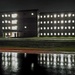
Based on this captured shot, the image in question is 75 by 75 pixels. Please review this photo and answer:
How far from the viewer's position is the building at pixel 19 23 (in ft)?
219

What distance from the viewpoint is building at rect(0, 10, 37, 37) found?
66750mm

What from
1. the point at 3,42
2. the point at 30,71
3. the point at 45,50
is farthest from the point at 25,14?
the point at 30,71

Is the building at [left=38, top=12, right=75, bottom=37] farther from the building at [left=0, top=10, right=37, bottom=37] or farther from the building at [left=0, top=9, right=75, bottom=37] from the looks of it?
the building at [left=0, top=10, right=37, bottom=37]

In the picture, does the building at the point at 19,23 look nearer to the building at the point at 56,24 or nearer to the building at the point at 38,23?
the building at the point at 38,23

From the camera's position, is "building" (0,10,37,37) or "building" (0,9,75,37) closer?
"building" (0,10,37,37)

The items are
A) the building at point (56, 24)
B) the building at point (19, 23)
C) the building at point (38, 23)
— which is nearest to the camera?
the building at point (19, 23)

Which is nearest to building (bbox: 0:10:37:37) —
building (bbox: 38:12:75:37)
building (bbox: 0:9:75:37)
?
building (bbox: 0:9:75:37)

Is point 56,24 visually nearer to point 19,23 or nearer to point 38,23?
point 38,23

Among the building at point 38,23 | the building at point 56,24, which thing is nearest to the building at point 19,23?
the building at point 38,23

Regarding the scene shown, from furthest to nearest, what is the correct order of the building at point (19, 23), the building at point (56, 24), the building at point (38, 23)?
the building at point (56, 24) → the building at point (38, 23) → the building at point (19, 23)

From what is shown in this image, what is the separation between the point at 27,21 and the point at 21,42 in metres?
38.8

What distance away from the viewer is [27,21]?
225 feet

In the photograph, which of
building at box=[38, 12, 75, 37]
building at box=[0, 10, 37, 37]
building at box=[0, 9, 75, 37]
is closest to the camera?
building at box=[0, 10, 37, 37]

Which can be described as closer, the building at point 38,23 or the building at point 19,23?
the building at point 19,23
